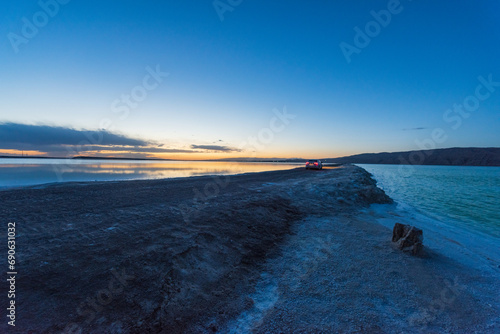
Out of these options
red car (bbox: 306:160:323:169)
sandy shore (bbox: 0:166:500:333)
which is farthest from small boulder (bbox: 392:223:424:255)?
red car (bbox: 306:160:323:169)

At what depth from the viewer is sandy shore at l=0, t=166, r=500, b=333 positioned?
3.18 meters

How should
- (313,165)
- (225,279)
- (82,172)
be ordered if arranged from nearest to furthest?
(225,279) < (82,172) < (313,165)

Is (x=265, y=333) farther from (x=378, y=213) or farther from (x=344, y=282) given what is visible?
(x=378, y=213)

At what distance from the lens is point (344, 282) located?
4.41 metres

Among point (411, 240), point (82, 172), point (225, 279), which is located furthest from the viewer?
point (82, 172)

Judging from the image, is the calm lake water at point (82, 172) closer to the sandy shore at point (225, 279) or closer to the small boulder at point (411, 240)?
the sandy shore at point (225, 279)

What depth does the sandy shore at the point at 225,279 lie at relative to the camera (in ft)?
10.4

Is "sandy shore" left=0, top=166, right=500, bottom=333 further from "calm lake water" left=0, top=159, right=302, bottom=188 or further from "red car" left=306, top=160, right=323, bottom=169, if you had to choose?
"red car" left=306, top=160, right=323, bottom=169

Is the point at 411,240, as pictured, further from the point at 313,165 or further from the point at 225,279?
the point at 313,165

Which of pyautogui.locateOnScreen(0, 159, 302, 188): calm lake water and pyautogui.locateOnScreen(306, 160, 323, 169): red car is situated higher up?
pyautogui.locateOnScreen(306, 160, 323, 169): red car

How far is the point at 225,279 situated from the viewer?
4.30 m

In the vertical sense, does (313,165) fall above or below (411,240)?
above

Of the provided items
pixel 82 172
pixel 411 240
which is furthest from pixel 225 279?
pixel 82 172

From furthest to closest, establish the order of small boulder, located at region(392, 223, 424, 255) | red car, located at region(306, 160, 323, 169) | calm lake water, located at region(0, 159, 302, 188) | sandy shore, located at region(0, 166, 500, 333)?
1. red car, located at region(306, 160, 323, 169)
2. calm lake water, located at region(0, 159, 302, 188)
3. small boulder, located at region(392, 223, 424, 255)
4. sandy shore, located at region(0, 166, 500, 333)
